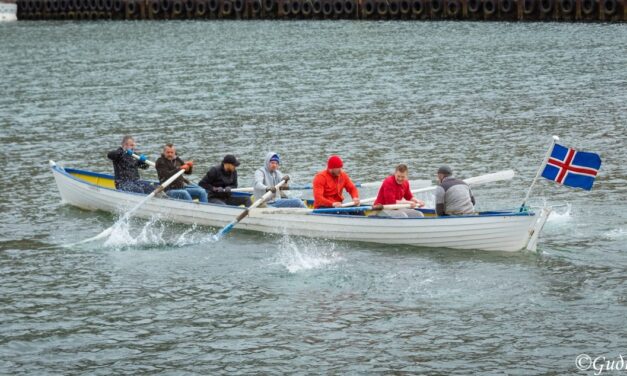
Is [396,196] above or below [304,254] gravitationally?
above

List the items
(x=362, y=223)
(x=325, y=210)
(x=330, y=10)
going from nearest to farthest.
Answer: (x=362, y=223) < (x=325, y=210) < (x=330, y=10)

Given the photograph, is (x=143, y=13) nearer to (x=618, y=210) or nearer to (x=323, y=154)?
(x=323, y=154)

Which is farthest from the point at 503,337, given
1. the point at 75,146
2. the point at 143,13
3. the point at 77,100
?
the point at 143,13

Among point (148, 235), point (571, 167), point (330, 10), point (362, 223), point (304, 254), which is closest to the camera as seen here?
point (571, 167)

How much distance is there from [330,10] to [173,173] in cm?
6810

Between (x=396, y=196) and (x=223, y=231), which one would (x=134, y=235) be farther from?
(x=396, y=196)

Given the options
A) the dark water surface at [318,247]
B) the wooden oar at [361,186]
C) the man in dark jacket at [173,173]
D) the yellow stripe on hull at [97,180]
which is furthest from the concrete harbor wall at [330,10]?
the man in dark jacket at [173,173]

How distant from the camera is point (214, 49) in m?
73.6

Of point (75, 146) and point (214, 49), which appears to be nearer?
point (75, 146)

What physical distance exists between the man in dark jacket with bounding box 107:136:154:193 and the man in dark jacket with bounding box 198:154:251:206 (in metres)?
1.67

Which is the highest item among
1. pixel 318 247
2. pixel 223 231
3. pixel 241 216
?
pixel 241 216

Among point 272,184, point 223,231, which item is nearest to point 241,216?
point 223,231

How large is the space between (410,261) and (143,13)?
8716 centimetres

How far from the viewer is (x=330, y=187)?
24656 mm
